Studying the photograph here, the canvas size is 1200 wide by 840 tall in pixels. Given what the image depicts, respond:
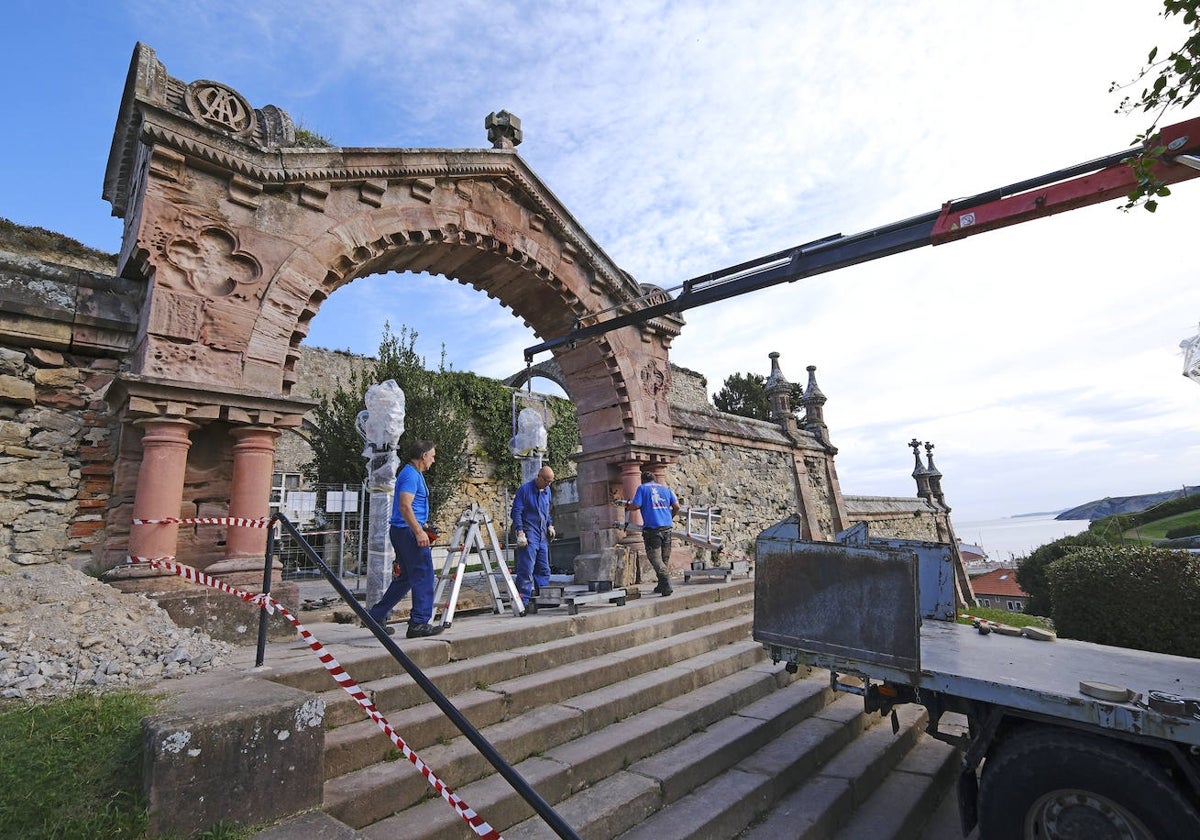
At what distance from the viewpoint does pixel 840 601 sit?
3.80 meters

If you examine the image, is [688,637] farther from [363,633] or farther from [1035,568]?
[1035,568]

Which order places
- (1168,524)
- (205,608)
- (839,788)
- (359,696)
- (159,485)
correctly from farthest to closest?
(1168,524) → (159,485) → (205,608) → (839,788) → (359,696)

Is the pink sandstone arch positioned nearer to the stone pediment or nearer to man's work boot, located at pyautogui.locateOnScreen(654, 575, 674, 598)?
the stone pediment

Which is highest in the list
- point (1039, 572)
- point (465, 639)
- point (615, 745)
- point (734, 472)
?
point (734, 472)

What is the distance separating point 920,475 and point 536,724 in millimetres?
24529

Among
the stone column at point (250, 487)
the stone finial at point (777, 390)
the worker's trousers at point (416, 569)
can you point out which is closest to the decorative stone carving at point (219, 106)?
the stone column at point (250, 487)

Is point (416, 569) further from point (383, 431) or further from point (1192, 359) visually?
point (1192, 359)

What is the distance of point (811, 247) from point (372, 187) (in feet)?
18.4

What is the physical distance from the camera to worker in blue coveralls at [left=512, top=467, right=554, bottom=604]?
7207mm

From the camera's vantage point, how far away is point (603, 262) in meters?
10.1

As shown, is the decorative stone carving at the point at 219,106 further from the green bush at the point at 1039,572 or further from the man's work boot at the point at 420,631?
the green bush at the point at 1039,572

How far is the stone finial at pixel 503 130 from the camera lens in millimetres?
9188

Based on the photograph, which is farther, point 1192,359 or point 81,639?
point 1192,359

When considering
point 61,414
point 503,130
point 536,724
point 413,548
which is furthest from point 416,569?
point 503,130
